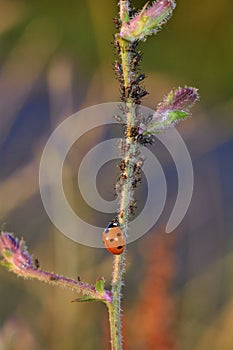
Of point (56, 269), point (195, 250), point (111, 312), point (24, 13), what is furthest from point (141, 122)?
point (24, 13)

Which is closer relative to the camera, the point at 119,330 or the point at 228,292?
the point at 119,330

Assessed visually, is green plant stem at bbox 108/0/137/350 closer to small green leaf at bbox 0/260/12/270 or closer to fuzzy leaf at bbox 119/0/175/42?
fuzzy leaf at bbox 119/0/175/42

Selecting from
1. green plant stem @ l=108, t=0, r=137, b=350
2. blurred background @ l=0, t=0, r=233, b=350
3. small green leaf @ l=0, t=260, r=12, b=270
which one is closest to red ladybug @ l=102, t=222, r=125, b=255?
green plant stem @ l=108, t=0, r=137, b=350

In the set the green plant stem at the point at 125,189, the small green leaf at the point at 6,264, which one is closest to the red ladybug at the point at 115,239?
the green plant stem at the point at 125,189

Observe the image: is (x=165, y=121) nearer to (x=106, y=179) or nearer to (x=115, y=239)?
(x=115, y=239)

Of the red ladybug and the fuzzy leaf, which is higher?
the fuzzy leaf

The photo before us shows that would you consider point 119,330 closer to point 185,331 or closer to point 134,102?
point 134,102

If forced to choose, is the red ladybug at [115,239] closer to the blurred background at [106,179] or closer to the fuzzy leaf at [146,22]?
the fuzzy leaf at [146,22]
